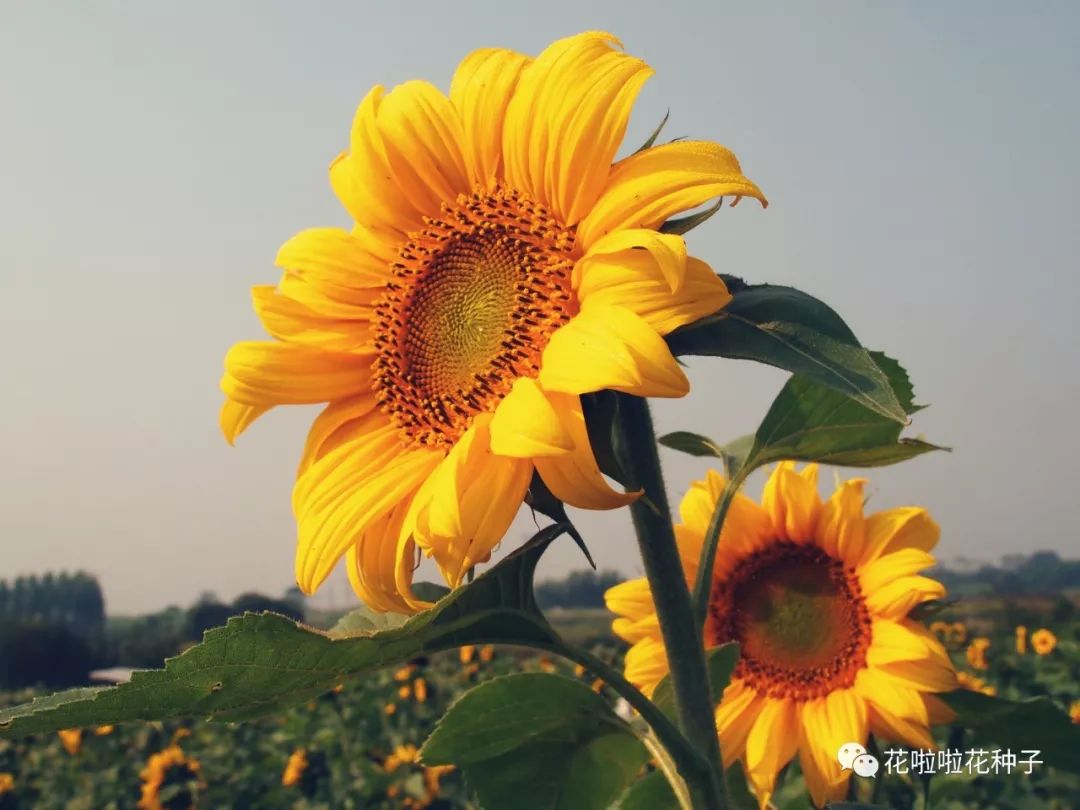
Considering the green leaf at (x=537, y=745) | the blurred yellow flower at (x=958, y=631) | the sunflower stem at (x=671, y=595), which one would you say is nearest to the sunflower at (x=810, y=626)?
the green leaf at (x=537, y=745)

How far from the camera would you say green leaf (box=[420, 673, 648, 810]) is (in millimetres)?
1710

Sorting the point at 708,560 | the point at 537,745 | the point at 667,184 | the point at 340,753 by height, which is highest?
the point at 667,184

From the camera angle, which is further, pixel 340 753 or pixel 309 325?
pixel 340 753

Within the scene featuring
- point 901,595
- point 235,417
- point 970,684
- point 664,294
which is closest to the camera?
point 664,294

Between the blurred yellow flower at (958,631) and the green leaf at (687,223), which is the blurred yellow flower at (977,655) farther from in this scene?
the green leaf at (687,223)

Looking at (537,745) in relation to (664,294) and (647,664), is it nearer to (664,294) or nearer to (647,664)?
(664,294)

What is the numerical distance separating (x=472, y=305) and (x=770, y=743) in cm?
148

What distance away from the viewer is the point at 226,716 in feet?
4.41

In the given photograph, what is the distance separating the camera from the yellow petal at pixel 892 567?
2850 millimetres

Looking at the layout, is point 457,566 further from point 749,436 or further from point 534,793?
point 749,436

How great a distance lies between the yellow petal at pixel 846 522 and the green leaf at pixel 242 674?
180 centimetres

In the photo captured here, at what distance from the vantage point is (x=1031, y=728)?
2.12 meters

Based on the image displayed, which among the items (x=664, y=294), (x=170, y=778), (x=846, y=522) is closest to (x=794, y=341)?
(x=664, y=294)

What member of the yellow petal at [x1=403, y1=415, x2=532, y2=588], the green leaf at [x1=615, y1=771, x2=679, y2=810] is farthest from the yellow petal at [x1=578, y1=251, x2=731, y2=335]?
the green leaf at [x1=615, y1=771, x2=679, y2=810]
